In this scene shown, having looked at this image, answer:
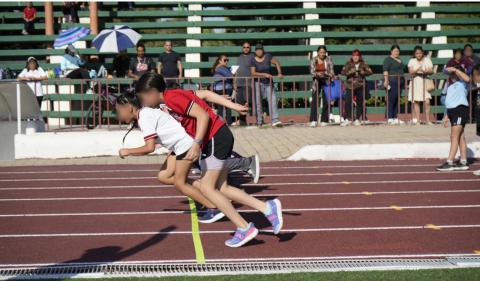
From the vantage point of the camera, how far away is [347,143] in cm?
1579

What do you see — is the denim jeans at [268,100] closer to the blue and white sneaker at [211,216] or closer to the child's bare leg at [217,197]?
the blue and white sneaker at [211,216]

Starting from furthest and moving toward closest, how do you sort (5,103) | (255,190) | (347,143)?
(5,103) < (347,143) < (255,190)

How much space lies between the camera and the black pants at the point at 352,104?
756 inches

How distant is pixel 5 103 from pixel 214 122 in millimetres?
10223

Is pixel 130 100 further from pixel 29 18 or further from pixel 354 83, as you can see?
pixel 29 18

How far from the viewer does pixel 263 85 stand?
62.5ft

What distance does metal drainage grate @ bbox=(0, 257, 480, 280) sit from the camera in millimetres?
6621

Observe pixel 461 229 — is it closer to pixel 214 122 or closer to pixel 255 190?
pixel 214 122

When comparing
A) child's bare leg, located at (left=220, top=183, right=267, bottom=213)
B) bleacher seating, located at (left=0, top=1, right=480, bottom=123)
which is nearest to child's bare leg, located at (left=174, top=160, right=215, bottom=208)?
child's bare leg, located at (left=220, top=183, right=267, bottom=213)

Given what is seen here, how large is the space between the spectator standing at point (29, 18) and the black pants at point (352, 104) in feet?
38.1

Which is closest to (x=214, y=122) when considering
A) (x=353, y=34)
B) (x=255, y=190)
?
(x=255, y=190)

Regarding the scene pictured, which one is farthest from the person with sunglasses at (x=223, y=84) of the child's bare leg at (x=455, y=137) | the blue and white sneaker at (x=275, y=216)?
the blue and white sneaker at (x=275, y=216)

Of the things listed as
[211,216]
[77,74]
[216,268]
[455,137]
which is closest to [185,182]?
[211,216]

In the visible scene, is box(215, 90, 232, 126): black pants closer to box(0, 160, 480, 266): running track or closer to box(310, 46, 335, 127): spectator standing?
box(310, 46, 335, 127): spectator standing
